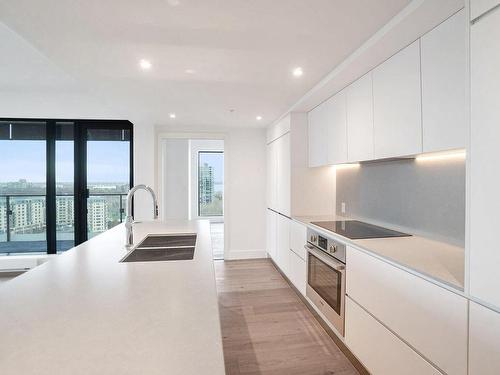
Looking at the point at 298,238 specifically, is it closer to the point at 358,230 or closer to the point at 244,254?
the point at 358,230

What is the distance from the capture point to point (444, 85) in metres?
1.45

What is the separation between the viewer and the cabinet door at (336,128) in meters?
2.54

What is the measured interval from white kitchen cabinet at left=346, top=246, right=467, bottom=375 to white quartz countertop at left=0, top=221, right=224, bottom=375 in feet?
3.45

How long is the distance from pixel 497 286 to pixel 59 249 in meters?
5.29

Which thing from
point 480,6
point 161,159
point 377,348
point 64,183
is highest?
point 480,6

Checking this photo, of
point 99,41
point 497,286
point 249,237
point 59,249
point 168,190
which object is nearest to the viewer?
point 497,286

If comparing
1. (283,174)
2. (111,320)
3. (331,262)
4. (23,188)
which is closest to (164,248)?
(111,320)

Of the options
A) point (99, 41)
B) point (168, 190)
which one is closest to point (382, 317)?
point (99, 41)

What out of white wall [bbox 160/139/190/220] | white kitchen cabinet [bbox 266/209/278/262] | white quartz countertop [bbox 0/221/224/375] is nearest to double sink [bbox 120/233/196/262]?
white quartz countertop [bbox 0/221/224/375]

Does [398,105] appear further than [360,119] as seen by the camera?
No

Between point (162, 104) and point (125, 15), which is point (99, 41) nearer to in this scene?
point (125, 15)

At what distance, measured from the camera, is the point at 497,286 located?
3.21 feet

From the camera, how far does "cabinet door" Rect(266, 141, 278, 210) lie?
4125 mm

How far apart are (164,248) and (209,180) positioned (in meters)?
6.66
